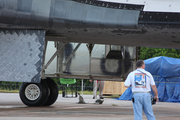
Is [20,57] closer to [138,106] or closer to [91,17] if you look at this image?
[91,17]

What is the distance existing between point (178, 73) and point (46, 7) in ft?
39.9

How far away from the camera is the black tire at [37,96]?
9.88 metres

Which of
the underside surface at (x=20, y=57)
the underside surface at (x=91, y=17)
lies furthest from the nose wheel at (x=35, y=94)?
the underside surface at (x=91, y=17)

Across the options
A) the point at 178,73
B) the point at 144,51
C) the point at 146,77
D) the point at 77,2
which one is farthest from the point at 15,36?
the point at 144,51

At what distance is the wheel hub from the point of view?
9992 mm

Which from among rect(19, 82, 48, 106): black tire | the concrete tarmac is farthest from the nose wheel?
the concrete tarmac

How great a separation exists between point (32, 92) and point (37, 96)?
0.25 m

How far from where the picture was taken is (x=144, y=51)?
161ft

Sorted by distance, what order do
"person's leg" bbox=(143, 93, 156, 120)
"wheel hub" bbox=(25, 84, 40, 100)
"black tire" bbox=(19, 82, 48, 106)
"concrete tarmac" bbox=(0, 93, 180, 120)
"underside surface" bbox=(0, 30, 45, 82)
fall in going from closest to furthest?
1. "person's leg" bbox=(143, 93, 156, 120)
2. "underside surface" bbox=(0, 30, 45, 82)
3. "concrete tarmac" bbox=(0, 93, 180, 120)
4. "black tire" bbox=(19, 82, 48, 106)
5. "wheel hub" bbox=(25, 84, 40, 100)

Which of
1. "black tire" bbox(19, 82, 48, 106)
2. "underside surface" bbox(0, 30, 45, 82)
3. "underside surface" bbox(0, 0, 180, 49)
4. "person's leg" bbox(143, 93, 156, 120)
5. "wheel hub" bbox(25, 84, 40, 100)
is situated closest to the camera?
"person's leg" bbox(143, 93, 156, 120)

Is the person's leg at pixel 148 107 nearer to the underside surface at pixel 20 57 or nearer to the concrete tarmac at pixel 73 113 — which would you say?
the concrete tarmac at pixel 73 113

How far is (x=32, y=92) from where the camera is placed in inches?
395

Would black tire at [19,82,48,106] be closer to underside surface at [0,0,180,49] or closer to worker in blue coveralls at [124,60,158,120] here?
underside surface at [0,0,180,49]

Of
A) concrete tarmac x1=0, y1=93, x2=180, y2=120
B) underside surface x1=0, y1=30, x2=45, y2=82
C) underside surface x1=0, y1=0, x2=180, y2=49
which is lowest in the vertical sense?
concrete tarmac x1=0, y1=93, x2=180, y2=120
